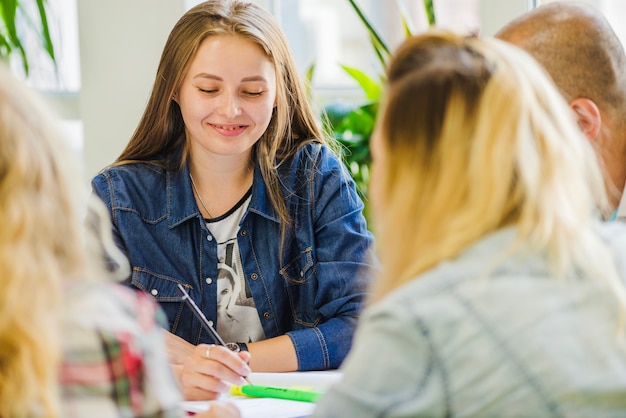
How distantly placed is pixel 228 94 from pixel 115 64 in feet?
4.27

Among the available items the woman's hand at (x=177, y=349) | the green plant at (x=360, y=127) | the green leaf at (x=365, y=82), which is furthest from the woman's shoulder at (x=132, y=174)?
the green leaf at (x=365, y=82)

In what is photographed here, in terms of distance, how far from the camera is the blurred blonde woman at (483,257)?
898mm

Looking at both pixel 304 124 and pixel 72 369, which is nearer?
pixel 72 369

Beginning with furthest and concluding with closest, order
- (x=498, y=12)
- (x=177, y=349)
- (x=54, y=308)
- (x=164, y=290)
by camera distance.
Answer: (x=498, y=12) → (x=164, y=290) → (x=177, y=349) → (x=54, y=308)

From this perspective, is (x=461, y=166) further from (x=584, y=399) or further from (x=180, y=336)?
(x=180, y=336)

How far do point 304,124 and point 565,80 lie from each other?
2.07 feet

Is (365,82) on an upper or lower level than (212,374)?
upper

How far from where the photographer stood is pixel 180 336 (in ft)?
6.13

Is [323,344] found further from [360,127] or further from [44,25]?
[44,25]

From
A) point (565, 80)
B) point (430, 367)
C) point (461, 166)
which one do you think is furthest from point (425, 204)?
point (565, 80)

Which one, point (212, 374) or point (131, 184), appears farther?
point (131, 184)

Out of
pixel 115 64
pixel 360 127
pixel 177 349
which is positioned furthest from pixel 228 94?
pixel 115 64

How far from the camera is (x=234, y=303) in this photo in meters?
1.86

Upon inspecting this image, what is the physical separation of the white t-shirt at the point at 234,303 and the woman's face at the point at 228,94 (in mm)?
211
